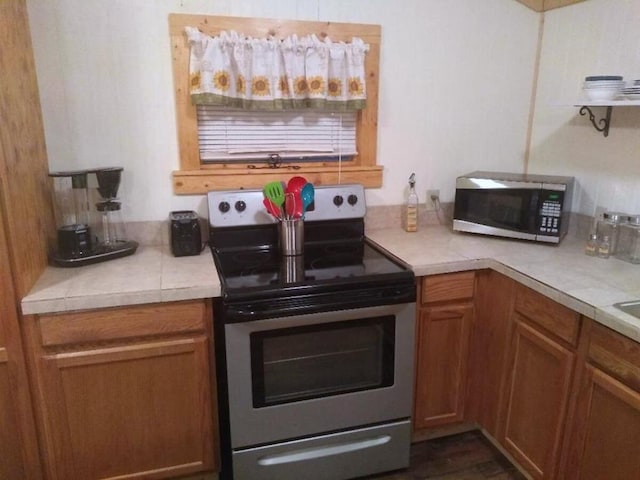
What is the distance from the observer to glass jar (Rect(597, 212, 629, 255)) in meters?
2.03

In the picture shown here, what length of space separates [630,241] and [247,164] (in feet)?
5.66

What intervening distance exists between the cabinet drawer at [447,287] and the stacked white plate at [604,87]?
900 mm

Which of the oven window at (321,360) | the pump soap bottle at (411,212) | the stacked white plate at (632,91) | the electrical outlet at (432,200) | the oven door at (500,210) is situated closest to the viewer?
the oven window at (321,360)

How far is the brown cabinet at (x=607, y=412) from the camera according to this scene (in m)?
1.40

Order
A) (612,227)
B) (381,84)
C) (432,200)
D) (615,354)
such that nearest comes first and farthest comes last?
1. (615,354)
2. (612,227)
3. (381,84)
4. (432,200)

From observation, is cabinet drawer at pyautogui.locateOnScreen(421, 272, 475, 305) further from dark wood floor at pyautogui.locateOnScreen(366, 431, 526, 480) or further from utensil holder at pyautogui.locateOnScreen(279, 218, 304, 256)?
dark wood floor at pyautogui.locateOnScreen(366, 431, 526, 480)

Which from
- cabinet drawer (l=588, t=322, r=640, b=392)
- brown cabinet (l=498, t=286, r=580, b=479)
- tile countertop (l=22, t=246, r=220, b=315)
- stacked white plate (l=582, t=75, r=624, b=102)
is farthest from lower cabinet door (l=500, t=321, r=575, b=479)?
tile countertop (l=22, t=246, r=220, b=315)

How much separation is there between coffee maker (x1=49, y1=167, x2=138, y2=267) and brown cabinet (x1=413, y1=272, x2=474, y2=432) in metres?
1.30

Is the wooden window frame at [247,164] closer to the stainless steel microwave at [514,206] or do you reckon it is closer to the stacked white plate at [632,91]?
the stainless steel microwave at [514,206]

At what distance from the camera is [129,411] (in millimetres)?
1752

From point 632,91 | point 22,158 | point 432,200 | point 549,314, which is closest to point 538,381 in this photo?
point 549,314

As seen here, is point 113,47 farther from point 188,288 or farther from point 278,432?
point 278,432

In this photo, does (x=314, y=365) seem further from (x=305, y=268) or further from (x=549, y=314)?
(x=549, y=314)

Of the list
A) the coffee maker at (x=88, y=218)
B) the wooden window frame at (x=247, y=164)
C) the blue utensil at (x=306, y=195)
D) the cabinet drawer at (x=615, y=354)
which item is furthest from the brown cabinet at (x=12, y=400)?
the cabinet drawer at (x=615, y=354)
